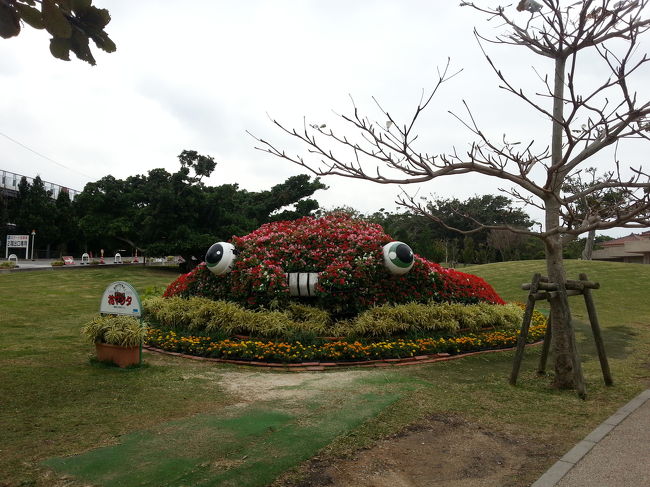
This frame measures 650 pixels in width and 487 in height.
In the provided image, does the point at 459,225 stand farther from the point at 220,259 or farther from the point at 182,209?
the point at 220,259

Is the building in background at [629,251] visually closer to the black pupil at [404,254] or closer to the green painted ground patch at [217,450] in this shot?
the black pupil at [404,254]

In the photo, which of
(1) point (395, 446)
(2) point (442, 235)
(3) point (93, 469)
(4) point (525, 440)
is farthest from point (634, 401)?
(2) point (442, 235)

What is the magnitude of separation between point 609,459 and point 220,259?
6.94 metres

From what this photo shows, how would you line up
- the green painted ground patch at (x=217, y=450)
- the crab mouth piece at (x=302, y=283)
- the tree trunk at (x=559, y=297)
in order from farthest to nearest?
the crab mouth piece at (x=302, y=283), the tree trunk at (x=559, y=297), the green painted ground patch at (x=217, y=450)

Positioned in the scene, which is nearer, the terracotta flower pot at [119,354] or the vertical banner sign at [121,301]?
the terracotta flower pot at [119,354]

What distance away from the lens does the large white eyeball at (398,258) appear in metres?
8.60

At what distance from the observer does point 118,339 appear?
635 cm

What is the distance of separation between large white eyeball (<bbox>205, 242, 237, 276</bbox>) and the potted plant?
8.48 ft

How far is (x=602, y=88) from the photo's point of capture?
411 cm

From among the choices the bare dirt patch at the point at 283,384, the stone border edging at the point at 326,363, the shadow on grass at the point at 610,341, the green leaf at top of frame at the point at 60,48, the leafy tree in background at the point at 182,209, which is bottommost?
the shadow on grass at the point at 610,341

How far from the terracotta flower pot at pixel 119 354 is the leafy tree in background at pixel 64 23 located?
4.85 metres

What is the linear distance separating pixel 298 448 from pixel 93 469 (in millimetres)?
1471

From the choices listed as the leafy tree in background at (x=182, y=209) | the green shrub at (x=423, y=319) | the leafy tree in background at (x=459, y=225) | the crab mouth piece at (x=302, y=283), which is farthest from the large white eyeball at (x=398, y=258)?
the leafy tree in background at (x=459, y=225)

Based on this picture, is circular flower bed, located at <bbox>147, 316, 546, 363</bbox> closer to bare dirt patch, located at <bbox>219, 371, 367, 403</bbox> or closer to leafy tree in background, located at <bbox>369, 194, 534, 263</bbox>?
bare dirt patch, located at <bbox>219, 371, 367, 403</bbox>
